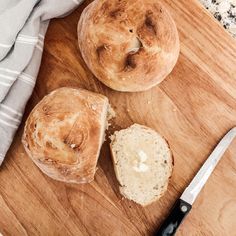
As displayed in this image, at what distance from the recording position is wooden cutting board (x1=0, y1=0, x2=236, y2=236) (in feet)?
5.08

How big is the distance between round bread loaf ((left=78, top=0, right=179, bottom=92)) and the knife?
0.31 metres

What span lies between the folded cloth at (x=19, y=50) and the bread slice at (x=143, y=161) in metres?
0.34

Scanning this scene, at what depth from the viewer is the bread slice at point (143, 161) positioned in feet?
4.98

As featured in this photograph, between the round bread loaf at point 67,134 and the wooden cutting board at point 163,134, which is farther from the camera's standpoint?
the wooden cutting board at point 163,134

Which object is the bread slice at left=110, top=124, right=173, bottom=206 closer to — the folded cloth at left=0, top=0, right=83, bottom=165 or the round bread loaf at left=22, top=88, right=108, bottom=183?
the round bread loaf at left=22, top=88, right=108, bottom=183

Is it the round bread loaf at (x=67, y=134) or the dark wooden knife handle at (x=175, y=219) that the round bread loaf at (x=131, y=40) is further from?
the dark wooden knife handle at (x=175, y=219)

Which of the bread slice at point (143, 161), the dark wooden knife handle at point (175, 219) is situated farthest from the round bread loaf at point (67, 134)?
the dark wooden knife handle at point (175, 219)

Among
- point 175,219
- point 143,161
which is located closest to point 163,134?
point 143,161

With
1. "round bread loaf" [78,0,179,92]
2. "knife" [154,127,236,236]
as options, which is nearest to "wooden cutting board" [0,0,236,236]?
"knife" [154,127,236,236]

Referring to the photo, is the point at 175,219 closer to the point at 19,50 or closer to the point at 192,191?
the point at 192,191

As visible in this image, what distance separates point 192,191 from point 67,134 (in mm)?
445

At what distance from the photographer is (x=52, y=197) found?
159 centimetres

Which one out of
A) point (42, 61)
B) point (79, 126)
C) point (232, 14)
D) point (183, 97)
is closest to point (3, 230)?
point (79, 126)

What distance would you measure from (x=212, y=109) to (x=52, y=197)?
2.00ft
